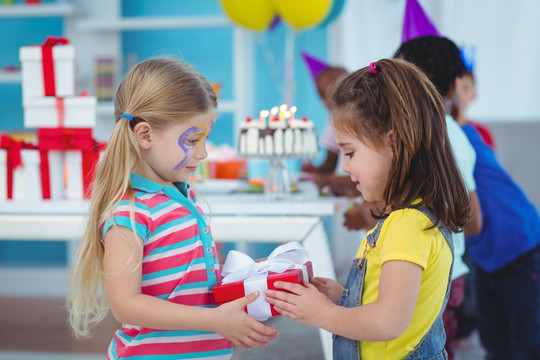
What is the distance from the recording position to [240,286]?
105cm

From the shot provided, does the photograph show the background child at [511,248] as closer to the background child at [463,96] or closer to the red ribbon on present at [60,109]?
the background child at [463,96]

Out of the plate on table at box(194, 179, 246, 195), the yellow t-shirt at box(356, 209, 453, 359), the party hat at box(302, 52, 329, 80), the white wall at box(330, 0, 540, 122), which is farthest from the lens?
the white wall at box(330, 0, 540, 122)

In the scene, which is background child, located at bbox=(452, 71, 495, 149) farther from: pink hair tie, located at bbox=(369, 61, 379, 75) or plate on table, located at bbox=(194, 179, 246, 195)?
pink hair tie, located at bbox=(369, 61, 379, 75)

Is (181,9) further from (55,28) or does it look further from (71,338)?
(71,338)

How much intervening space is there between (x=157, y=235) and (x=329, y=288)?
12.7 inches

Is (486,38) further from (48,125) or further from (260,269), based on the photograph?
(260,269)

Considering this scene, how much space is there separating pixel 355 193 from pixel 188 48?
2.75 meters

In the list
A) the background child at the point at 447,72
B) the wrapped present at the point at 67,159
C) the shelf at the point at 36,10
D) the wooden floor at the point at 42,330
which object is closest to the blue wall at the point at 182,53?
the shelf at the point at 36,10

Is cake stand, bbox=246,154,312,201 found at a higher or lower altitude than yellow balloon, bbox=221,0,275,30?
lower

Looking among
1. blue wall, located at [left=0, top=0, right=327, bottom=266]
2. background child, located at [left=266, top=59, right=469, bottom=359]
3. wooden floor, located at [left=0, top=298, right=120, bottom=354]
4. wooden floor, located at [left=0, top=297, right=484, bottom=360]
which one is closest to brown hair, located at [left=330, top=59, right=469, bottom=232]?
background child, located at [left=266, top=59, right=469, bottom=359]

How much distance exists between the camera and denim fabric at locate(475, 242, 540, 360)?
1.91 metres

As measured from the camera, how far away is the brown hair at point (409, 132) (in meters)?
0.94

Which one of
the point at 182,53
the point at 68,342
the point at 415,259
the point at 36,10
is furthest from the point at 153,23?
the point at 415,259

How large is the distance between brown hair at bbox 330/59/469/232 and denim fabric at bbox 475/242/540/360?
1087mm
